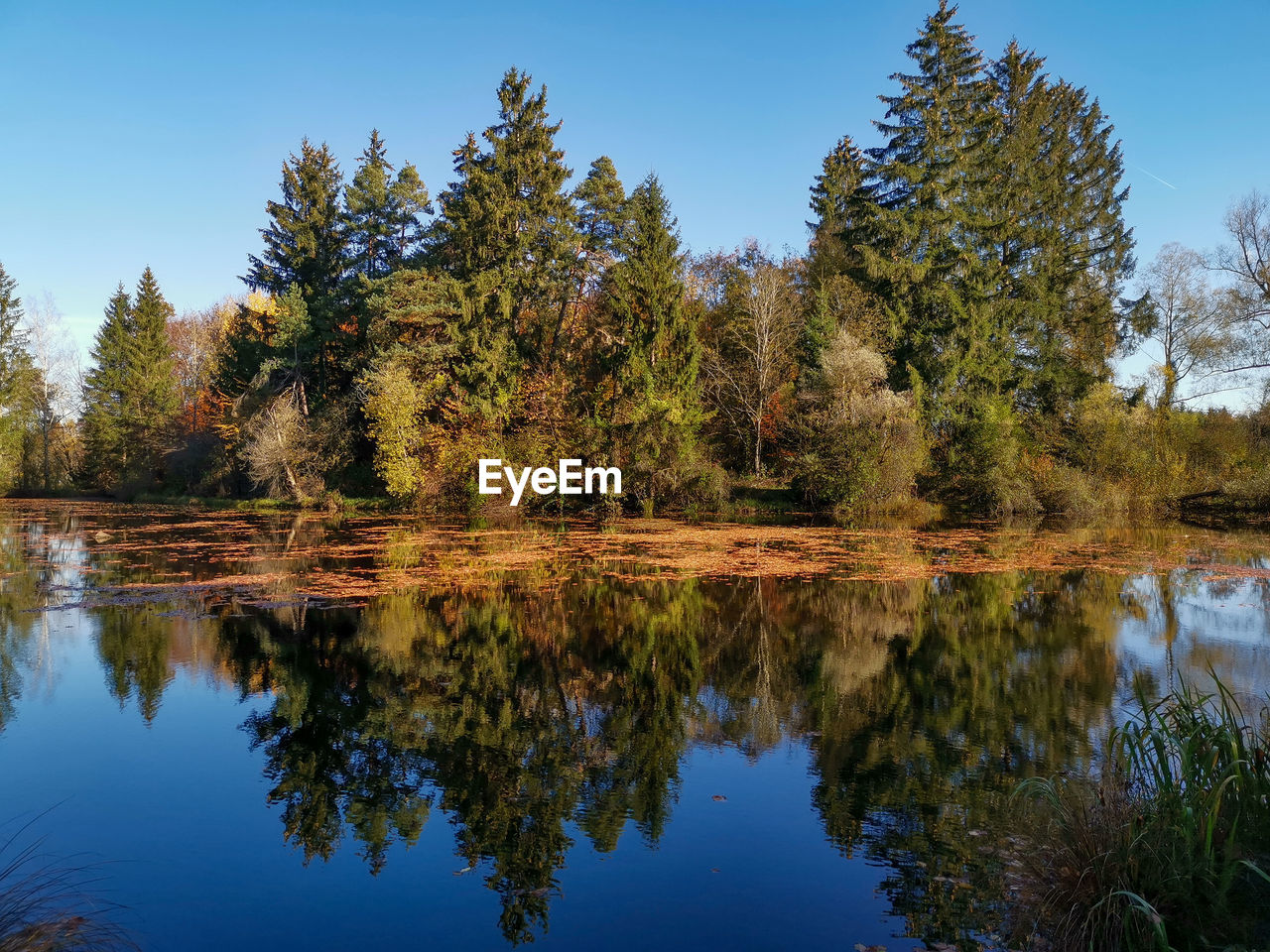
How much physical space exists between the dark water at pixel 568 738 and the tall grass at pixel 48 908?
0.17 metres

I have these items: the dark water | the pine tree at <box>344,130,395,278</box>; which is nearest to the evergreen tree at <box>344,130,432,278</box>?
the pine tree at <box>344,130,395,278</box>

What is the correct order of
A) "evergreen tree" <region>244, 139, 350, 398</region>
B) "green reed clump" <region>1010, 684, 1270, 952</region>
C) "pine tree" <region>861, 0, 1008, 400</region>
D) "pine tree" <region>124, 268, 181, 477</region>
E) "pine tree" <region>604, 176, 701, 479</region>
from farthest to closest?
1. "pine tree" <region>124, 268, 181, 477</region>
2. "evergreen tree" <region>244, 139, 350, 398</region>
3. "pine tree" <region>861, 0, 1008, 400</region>
4. "pine tree" <region>604, 176, 701, 479</region>
5. "green reed clump" <region>1010, 684, 1270, 952</region>

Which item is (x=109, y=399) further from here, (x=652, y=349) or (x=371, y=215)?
(x=652, y=349)

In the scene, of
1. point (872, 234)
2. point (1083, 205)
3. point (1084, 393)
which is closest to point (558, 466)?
point (872, 234)

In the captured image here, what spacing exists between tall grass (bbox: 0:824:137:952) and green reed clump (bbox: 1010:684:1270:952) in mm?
4812

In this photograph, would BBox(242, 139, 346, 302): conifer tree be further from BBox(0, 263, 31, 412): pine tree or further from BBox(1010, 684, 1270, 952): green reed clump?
BBox(1010, 684, 1270, 952): green reed clump

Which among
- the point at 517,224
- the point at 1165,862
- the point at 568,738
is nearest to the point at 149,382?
the point at 517,224

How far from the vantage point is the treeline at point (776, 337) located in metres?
27.2

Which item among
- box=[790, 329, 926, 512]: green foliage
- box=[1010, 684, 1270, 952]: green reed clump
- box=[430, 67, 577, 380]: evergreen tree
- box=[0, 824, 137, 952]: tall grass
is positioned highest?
box=[430, 67, 577, 380]: evergreen tree

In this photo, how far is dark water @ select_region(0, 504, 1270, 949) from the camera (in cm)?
454

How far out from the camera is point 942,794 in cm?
577

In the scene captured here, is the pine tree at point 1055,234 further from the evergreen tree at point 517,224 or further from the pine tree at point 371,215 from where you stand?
the pine tree at point 371,215

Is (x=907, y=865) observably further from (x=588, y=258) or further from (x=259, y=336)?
(x=259, y=336)

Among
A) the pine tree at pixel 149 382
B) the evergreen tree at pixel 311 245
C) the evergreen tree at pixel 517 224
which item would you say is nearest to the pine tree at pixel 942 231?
the evergreen tree at pixel 517 224
